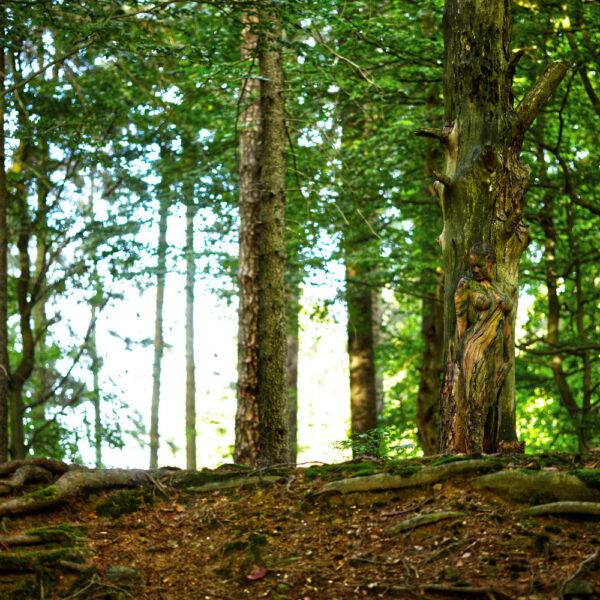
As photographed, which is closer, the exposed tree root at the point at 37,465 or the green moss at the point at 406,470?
the green moss at the point at 406,470

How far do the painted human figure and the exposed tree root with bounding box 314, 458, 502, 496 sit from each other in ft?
2.07

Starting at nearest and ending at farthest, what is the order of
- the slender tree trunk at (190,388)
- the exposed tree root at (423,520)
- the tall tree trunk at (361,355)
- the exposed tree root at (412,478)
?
the exposed tree root at (423,520), the exposed tree root at (412,478), the tall tree trunk at (361,355), the slender tree trunk at (190,388)

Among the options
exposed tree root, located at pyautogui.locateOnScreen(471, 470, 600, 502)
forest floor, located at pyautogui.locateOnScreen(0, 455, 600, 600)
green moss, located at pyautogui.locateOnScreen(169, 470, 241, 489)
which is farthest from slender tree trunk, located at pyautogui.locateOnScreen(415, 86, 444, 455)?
exposed tree root, located at pyautogui.locateOnScreen(471, 470, 600, 502)

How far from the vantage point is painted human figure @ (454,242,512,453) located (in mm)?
6133

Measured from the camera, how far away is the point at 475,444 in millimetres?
6082

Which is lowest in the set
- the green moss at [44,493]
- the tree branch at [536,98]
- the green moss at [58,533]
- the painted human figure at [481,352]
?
the green moss at [58,533]

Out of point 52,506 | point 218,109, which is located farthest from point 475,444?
point 218,109

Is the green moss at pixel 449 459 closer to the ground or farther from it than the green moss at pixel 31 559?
farther from it

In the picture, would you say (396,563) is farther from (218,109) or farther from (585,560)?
(218,109)

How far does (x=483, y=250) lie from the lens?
6289 millimetres

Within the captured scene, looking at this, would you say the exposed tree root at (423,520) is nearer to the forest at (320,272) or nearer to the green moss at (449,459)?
the forest at (320,272)

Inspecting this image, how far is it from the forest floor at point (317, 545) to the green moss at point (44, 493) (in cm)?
13

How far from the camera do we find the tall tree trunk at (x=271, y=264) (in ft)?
29.6

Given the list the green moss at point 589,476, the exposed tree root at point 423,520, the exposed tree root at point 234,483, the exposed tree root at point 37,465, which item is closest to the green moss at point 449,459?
the exposed tree root at point 423,520
